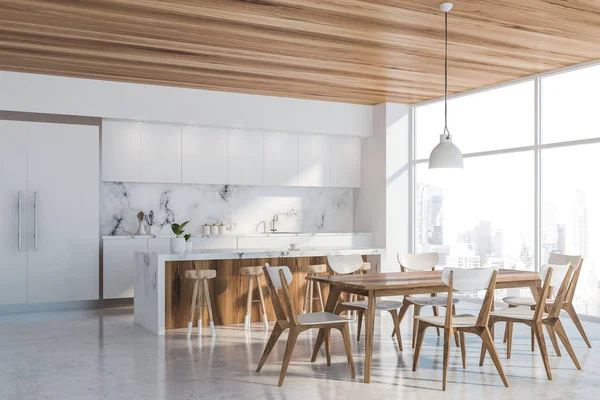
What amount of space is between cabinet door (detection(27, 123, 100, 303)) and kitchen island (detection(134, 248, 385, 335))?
3.84 ft

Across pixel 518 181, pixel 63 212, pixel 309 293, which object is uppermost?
pixel 518 181

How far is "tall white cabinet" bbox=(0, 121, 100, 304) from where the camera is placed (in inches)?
301

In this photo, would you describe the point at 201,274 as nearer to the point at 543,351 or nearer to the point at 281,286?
the point at 281,286

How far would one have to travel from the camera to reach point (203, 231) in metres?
9.00

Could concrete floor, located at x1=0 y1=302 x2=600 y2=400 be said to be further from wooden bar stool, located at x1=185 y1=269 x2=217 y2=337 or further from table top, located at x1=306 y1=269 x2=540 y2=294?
table top, located at x1=306 y1=269 x2=540 y2=294

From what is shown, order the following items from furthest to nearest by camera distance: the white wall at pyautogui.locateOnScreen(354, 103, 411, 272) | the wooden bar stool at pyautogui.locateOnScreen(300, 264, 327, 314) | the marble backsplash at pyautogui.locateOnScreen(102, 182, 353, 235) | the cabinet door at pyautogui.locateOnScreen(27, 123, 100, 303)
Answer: the white wall at pyautogui.locateOnScreen(354, 103, 411, 272)
the marble backsplash at pyautogui.locateOnScreen(102, 182, 353, 235)
the cabinet door at pyautogui.locateOnScreen(27, 123, 100, 303)
the wooden bar stool at pyautogui.locateOnScreen(300, 264, 327, 314)

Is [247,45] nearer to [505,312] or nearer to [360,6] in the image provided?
[360,6]

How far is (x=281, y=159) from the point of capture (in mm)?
9461

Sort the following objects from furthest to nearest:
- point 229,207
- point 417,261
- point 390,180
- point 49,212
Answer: point 390,180
point 229,207
point 49,212
point 417,261

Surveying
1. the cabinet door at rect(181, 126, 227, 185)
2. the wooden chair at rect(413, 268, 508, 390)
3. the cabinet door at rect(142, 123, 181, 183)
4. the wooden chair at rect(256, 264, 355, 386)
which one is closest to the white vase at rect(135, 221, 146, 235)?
the cabinet door at rect(142, 123, 181, 183)

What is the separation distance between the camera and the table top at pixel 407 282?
488 centimetres

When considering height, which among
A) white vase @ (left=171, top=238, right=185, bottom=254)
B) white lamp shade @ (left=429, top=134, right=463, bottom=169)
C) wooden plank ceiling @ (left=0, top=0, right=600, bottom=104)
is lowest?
white vase @ (left=171, top=238, right=185, bottom=254)

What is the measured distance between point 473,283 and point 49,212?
526cm

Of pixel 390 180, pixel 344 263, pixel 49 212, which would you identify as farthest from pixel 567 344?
pixel 49 212
